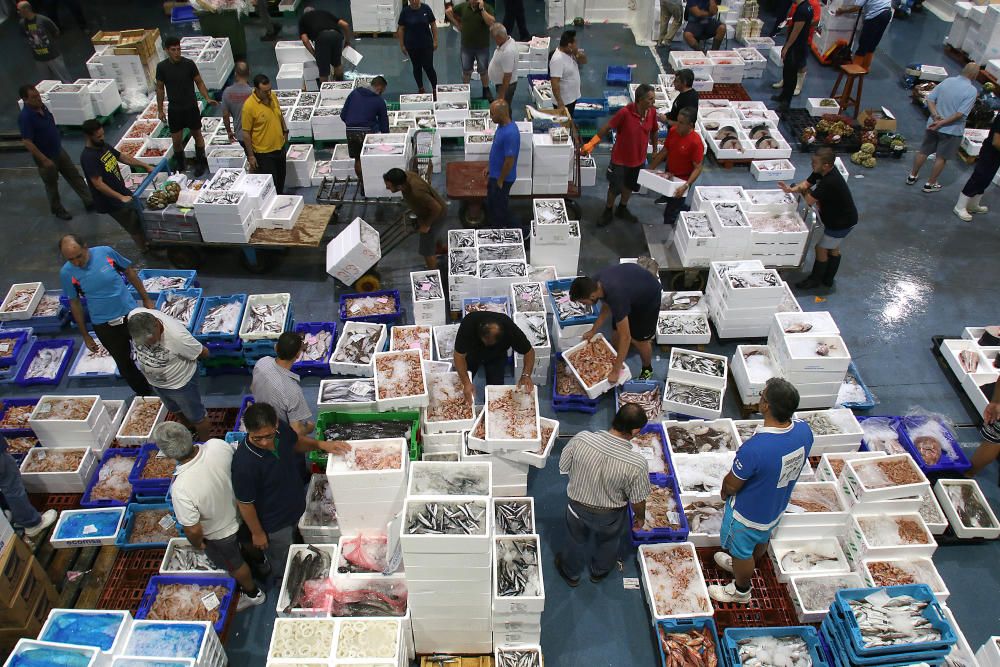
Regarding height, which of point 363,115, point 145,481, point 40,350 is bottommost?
point 40,350

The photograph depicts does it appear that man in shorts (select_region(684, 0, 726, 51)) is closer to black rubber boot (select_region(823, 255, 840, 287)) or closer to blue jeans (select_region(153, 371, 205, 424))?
black rubber boot (select_region(823, 255, 840, 287))

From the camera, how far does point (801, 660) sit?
4945 millimetres

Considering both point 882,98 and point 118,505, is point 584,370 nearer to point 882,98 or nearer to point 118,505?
point 118,505

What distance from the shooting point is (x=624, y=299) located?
6398 mm

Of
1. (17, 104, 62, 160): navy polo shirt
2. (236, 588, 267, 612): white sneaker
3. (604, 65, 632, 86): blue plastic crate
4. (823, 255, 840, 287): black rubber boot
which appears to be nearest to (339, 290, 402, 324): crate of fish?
(236, 588, 267, 612): white sneaker

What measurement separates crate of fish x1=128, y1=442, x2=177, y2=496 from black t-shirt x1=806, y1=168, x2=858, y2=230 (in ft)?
23.2

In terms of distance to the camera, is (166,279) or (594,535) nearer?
(594,535)

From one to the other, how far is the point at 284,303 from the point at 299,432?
2711 millimetres

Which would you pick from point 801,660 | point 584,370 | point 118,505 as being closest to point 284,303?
point 118,505

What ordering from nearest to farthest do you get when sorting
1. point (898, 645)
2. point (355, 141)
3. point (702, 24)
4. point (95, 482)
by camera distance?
point (898, 645)
point (95, 482)
point (355, 141)
point (702, 24)

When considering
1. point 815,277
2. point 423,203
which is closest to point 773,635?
point 815,277

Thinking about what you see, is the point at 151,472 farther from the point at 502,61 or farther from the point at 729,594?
the point at 502,61

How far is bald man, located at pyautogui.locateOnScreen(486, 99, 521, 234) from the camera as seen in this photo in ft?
26.7

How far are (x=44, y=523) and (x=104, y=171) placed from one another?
13.2ft
